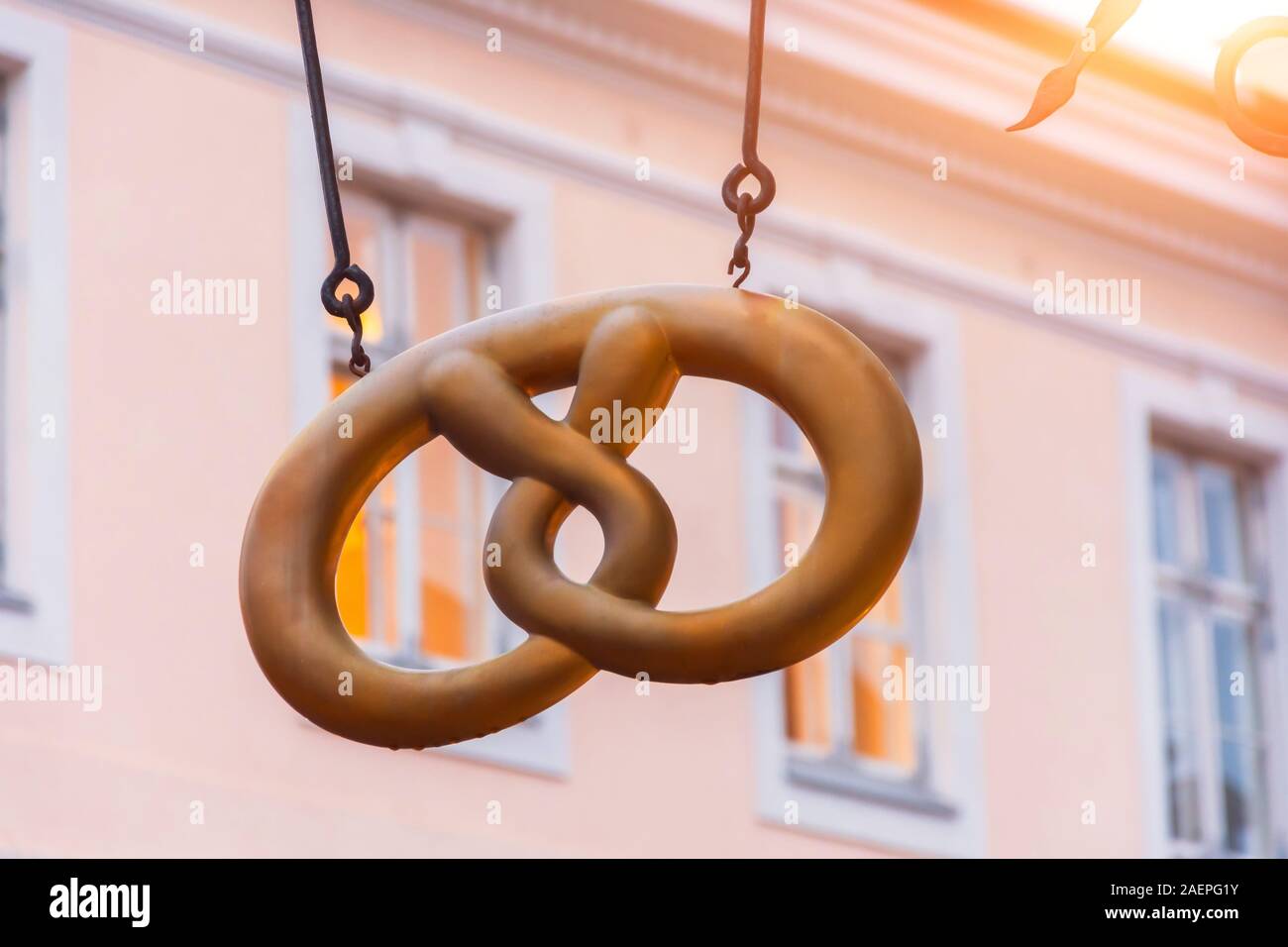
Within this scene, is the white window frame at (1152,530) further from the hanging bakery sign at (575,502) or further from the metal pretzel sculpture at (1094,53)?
the hanging bakery sign at (575,502)

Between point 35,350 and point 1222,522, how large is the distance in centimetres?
657

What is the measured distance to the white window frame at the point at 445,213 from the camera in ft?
38.2

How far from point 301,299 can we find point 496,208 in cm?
110

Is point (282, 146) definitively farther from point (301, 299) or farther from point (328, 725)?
point (328, 725)

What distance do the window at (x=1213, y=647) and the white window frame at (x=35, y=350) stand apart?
586cm

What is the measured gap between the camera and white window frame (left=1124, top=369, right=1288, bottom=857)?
14.2 m

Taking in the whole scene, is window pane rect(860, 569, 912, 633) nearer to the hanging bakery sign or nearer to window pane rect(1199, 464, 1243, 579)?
window pane rect(1199, 464, 1243, 579)

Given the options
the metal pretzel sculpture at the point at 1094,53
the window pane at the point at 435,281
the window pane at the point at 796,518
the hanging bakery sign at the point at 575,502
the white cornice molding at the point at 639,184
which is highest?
the white cornice molding at the point at 639,184

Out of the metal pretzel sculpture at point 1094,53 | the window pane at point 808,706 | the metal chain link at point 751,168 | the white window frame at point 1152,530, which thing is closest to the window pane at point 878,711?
the window pane at point 808,706

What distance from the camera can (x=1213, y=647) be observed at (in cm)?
1483

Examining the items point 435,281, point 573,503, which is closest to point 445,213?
point 435,281

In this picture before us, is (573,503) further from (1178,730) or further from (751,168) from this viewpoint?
(1178,730)

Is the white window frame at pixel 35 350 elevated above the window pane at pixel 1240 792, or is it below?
above

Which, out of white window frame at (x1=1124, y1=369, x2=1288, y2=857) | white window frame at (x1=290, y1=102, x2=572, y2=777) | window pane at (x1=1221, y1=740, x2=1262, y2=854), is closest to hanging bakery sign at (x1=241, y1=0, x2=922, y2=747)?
white window frame at (x1=290, y1=102, x2=572, y2=777)
